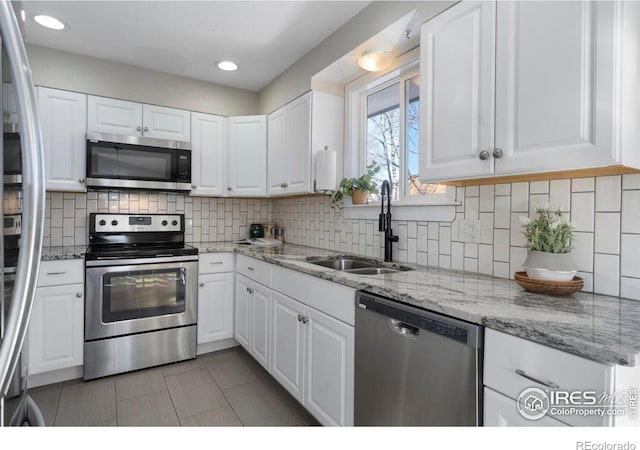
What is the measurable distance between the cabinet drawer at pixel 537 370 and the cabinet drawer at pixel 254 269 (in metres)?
1.53

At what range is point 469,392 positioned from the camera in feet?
3.30

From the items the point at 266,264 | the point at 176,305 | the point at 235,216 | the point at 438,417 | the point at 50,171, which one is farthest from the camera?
the point at 235,216

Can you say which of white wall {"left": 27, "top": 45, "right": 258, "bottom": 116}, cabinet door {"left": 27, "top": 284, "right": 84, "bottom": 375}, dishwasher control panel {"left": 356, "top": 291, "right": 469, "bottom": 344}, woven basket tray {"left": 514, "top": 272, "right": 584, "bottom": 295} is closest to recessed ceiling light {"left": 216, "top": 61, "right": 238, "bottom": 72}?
white wall {"left": 27, "top": 45, "right": 258, "bottom": 116}

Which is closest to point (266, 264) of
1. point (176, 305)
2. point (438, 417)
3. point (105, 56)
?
point (176, 305)

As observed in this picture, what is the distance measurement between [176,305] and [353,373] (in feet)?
5.53

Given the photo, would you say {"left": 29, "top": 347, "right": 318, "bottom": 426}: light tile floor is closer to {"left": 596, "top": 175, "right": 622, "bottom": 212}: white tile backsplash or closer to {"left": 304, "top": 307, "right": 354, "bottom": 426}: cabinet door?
{"left": 304, "top": 307, "right": 354, "bottom": 426}: cabinet door

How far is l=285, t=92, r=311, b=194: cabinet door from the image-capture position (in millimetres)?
2533

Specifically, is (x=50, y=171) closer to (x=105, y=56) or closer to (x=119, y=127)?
(x=119, y=127)

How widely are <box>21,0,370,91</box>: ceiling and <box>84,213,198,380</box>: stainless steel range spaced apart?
4.18 ft

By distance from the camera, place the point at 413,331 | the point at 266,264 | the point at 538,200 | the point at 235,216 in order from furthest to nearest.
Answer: the point at 235,216 < the point at 266,264 < the point at 538,200 < the point at 413,331

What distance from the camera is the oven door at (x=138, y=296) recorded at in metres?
2.33

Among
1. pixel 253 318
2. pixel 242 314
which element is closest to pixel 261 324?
pixel 253 318

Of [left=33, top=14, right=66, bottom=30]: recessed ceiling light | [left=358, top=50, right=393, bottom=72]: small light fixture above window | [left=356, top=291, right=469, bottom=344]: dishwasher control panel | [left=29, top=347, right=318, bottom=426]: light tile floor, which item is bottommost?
[left=29, top=347, right=318, bottom=426]: light tile floor

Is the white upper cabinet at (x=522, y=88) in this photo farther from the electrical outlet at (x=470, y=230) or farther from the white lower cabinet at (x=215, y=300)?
the white lower cabinet at (x=215, y=300)
